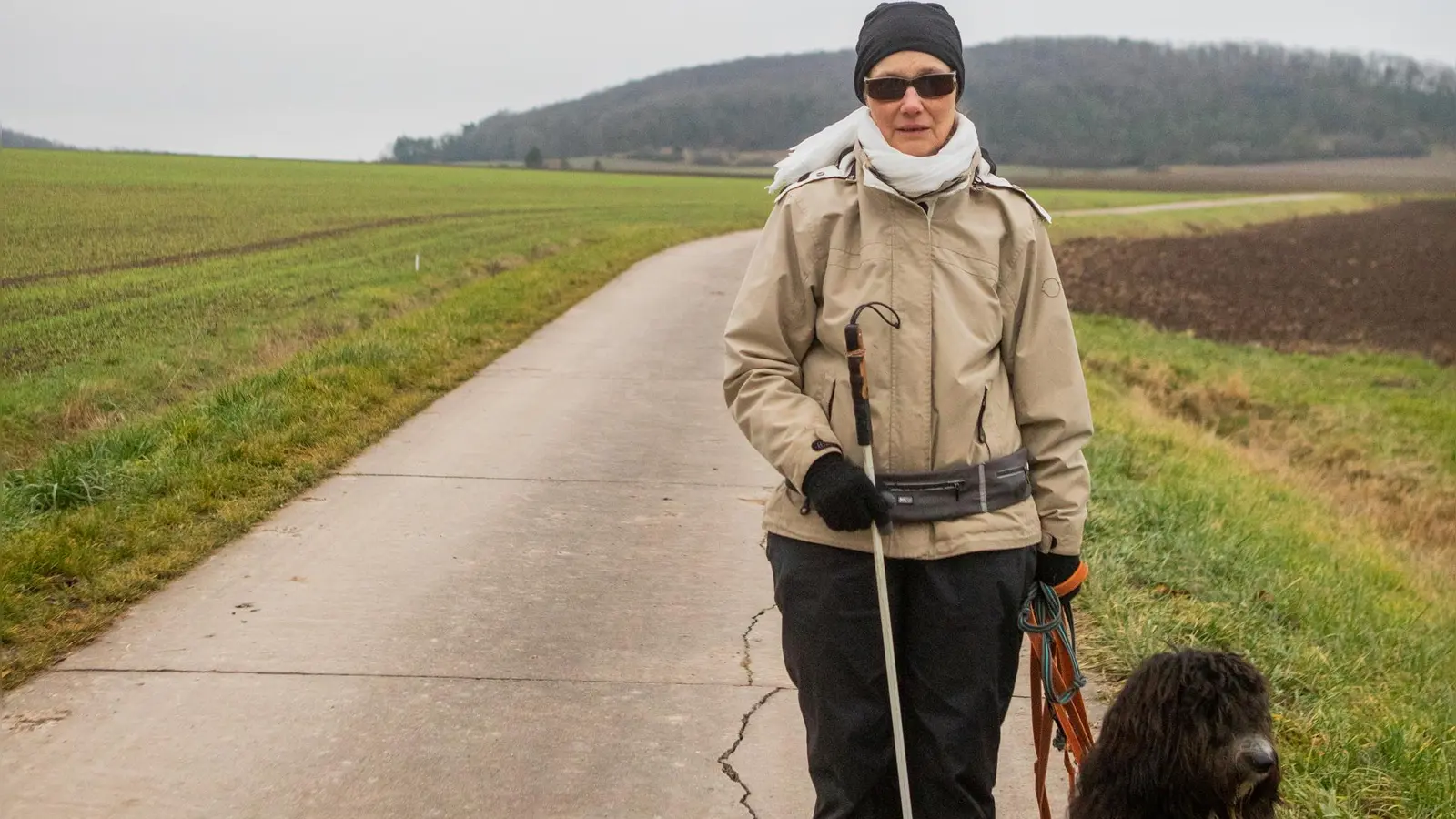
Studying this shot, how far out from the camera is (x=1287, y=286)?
3188cm

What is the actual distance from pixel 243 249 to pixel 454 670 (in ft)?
A: 49.7

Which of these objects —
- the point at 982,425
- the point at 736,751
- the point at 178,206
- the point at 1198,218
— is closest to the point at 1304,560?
the point at 736,751

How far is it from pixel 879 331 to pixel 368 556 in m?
4.14

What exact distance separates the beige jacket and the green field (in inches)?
68.4

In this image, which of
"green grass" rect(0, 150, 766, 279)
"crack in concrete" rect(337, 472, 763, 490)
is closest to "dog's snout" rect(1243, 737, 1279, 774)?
"crack in concrete" rect(337, 472, 763, 490)

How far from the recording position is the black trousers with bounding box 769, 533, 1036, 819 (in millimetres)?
2738

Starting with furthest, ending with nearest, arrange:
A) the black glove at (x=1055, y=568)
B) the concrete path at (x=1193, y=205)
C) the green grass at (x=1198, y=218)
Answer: the concrete path at (x=1193, y=205) < the green grass at (x=1198, y=218) < the black glove at (x=1055, y=568)

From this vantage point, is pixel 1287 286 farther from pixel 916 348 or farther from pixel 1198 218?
pixel 1198 218

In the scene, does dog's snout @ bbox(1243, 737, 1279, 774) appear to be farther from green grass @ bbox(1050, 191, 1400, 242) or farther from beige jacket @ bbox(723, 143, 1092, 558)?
green grass @ bbox(1050, 191, 1400, 242)

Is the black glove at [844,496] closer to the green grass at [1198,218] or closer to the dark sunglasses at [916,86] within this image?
the dark sunglasses at [916,86]

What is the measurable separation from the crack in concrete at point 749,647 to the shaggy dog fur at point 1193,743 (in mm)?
2275

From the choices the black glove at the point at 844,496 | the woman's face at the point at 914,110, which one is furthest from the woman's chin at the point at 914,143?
the black glove at the point at 844,496

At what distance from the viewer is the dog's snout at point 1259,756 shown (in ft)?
8.36

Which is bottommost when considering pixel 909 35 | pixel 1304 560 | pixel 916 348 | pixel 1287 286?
pixel 1287 286
